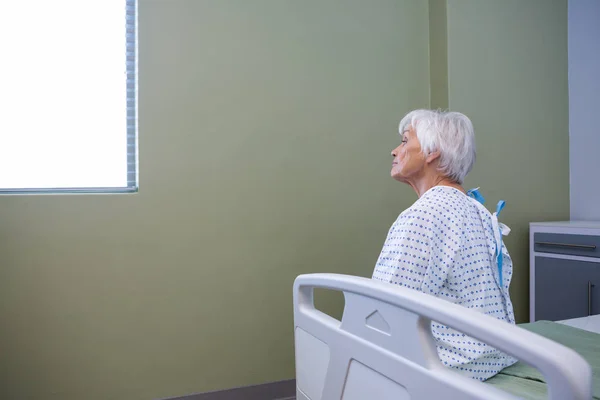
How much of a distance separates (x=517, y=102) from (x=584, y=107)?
1.47 feet

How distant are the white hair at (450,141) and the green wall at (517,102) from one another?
4.41 ft

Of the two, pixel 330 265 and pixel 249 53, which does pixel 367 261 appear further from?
pixel 249 53

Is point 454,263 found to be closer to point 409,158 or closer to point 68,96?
point 409,158

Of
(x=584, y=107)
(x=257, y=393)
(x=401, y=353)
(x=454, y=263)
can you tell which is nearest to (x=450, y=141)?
(x=454, y=263)

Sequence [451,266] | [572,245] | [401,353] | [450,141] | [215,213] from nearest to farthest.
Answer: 1. [401,353]
2. [451,266]
3. [450,141]
4. [215,213]
5. [572,245]

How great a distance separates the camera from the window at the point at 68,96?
2240mm

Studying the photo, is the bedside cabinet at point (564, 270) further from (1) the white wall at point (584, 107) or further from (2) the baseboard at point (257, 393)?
(2) the baseboard at point (257, 393)

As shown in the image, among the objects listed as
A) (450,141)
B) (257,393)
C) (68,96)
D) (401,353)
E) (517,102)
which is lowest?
(257,393)

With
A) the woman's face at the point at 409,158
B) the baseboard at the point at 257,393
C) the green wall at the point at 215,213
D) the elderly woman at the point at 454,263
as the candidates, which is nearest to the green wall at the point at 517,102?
the green wall at the point at 215,213

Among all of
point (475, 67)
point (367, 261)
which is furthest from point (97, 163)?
point (475, 67)

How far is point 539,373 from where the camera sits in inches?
54.2

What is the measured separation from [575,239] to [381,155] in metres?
1.05

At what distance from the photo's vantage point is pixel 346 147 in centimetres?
277

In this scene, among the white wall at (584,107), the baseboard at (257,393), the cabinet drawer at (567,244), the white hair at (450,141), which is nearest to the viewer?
the white hair at (450,141)
